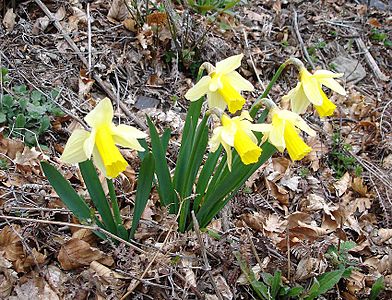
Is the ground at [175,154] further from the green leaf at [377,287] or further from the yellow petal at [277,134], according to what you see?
the yellow petal at [277,134]

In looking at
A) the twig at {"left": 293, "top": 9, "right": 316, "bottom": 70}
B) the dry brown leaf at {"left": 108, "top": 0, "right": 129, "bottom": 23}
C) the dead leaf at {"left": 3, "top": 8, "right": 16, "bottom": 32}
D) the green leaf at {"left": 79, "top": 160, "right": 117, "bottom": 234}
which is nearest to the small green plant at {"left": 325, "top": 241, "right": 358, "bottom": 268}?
the green leaf at {"left": 79, "top": 160, "right": 117, "bottom": 234}

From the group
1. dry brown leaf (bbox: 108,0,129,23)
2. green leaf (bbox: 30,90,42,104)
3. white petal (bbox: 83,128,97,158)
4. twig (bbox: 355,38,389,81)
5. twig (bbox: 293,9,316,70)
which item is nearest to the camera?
white petal (bbox: 83,128,97,158)

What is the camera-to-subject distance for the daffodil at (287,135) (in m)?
1.60

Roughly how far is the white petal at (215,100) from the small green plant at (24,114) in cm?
103

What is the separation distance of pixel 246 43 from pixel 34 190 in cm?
198

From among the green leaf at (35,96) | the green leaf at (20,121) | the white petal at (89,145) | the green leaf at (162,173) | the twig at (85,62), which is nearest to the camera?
the white petal at (89,145)

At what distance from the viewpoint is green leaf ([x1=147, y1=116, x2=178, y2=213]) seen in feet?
6.16

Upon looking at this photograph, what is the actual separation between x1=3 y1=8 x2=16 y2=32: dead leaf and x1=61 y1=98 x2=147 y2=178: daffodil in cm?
179

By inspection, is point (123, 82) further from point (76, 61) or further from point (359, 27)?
point (359, 27)

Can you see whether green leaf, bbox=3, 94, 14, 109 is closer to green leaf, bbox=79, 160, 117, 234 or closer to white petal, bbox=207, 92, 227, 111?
green leaf, bbox=79, 160, 117, 234

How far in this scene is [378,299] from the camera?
2.22 metres

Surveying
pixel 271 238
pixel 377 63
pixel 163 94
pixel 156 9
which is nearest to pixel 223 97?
pixel 271 238

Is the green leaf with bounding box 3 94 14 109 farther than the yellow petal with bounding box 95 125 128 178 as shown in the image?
Yes

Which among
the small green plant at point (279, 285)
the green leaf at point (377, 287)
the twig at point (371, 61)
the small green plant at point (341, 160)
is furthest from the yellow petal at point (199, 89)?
the twig at point (371, 61)
